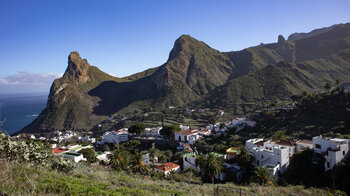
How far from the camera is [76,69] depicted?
146m

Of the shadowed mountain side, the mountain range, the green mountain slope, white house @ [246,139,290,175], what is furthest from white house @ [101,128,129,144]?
the shadowed mountain side

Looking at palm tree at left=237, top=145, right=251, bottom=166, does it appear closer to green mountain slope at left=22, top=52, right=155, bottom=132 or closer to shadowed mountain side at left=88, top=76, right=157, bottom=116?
green mountain slope at left=22, top=52, right=155, bottom=132

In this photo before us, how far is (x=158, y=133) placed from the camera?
57688 mm

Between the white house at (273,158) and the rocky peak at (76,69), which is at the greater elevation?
the rocky peak at (76,69)

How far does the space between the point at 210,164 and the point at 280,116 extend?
2566 centimetres

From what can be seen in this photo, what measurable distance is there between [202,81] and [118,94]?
57.7 metres

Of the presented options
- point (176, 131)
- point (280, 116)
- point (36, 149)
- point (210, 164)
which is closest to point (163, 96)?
point (176, 131)

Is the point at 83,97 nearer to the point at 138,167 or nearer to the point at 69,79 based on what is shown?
the point at 69,79

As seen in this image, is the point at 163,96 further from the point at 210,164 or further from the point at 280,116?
the point at 210,164

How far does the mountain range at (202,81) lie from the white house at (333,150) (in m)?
51.0

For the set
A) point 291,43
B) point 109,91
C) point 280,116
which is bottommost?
point 280,116

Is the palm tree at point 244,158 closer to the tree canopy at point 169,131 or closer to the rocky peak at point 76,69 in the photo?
the tree canopy at point 169,131

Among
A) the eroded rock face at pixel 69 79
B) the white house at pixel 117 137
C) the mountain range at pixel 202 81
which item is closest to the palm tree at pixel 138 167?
the white house at pixel 117 137

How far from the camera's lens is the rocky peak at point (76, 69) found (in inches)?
5679
